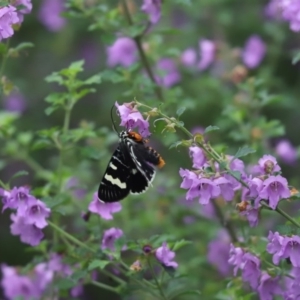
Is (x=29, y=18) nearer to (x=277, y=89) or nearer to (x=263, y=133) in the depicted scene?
(x=277, y=89)

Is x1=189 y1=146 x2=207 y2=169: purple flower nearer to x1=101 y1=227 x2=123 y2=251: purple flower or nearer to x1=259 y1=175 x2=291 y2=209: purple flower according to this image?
x1=259 y1=175 x2=291 y2=209: purple flower

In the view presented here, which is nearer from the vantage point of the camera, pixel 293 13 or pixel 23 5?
pixel 23 5

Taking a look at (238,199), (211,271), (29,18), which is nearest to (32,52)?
(29,18)

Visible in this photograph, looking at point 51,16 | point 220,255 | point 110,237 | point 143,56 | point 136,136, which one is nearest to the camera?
point 136,136

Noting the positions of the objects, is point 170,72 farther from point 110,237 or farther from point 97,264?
point 97,264

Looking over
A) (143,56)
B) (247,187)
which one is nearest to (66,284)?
(247,187)

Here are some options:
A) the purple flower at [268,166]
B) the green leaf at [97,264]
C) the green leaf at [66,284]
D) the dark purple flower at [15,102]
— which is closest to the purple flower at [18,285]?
the green leaf at [66,284]
